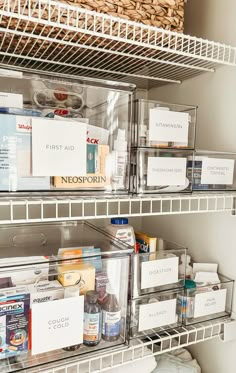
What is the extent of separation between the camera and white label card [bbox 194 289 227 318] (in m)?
0.98

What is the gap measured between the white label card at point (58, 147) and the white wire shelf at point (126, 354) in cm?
47

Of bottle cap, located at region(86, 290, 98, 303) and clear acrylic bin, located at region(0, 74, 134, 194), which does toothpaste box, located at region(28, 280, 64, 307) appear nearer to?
bottle cap, located at region(86, 290, 98, 303)

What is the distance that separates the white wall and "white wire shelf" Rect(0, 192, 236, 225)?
6 cm

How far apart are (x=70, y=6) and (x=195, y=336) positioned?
103 cm

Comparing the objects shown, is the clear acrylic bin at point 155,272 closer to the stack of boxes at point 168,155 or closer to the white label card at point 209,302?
the white label card at point 209,302

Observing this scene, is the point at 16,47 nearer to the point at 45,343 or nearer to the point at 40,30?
the point at 40,30

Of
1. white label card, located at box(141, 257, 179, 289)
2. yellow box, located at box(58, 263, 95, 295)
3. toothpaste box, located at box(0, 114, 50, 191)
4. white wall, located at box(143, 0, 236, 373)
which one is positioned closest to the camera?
toothpaste box, located at box(0, 114, 50, 191)

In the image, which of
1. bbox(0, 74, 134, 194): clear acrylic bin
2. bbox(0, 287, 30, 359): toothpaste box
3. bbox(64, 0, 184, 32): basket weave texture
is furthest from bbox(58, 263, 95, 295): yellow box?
bbox(64, 0, 184, 32): basket weave texture

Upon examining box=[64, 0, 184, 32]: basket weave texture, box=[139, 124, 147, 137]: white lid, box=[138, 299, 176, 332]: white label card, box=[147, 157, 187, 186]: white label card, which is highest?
box=[64, 0, 184, 32]: basket weave texture

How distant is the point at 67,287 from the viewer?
793 mm

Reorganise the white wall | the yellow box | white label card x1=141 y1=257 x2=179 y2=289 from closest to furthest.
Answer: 1. the yellow box
2. white label card x1=141 y1=257 x2=179 y2=289
3. the white wall

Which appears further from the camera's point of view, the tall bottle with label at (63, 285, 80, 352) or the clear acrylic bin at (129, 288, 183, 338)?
the clear acrylic bin at (129, 288, 183, 338)

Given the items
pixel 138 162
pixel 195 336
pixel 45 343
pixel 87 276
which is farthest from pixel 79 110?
pixel 195 336

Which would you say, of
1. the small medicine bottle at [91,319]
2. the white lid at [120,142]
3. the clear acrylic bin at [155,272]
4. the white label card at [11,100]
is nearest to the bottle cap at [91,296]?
the small medicine bottle at [91,319]
